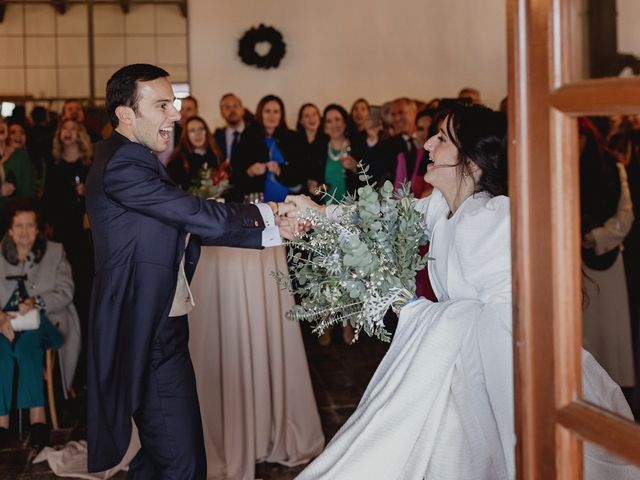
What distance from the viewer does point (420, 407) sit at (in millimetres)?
2299

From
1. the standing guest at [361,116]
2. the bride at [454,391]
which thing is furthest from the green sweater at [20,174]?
the bride at [454,391]

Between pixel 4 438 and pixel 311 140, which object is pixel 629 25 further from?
pixel 311 140

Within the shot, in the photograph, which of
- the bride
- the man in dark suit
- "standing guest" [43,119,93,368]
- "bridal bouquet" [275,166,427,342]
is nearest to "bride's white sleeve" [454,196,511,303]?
the bride

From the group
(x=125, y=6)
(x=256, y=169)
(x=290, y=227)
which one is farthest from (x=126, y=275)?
(x=125, y=6)

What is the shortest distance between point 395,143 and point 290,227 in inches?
148

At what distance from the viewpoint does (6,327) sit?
4.78 m

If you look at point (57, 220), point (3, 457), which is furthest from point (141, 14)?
point (3, 457)

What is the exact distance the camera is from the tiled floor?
13.7ft

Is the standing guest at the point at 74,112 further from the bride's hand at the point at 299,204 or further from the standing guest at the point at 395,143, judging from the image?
the bride's hand at the point at 299,204

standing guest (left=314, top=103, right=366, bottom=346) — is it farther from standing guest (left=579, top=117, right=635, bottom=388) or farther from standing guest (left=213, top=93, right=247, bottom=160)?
standing guest (left=579, top=117, right=635, bottom=388)

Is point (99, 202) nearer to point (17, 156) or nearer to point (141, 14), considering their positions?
point (17, 156)

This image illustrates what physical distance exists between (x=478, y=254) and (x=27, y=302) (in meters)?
3.25

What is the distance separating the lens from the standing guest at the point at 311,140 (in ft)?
23.1

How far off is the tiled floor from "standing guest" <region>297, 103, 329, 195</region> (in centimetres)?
125
